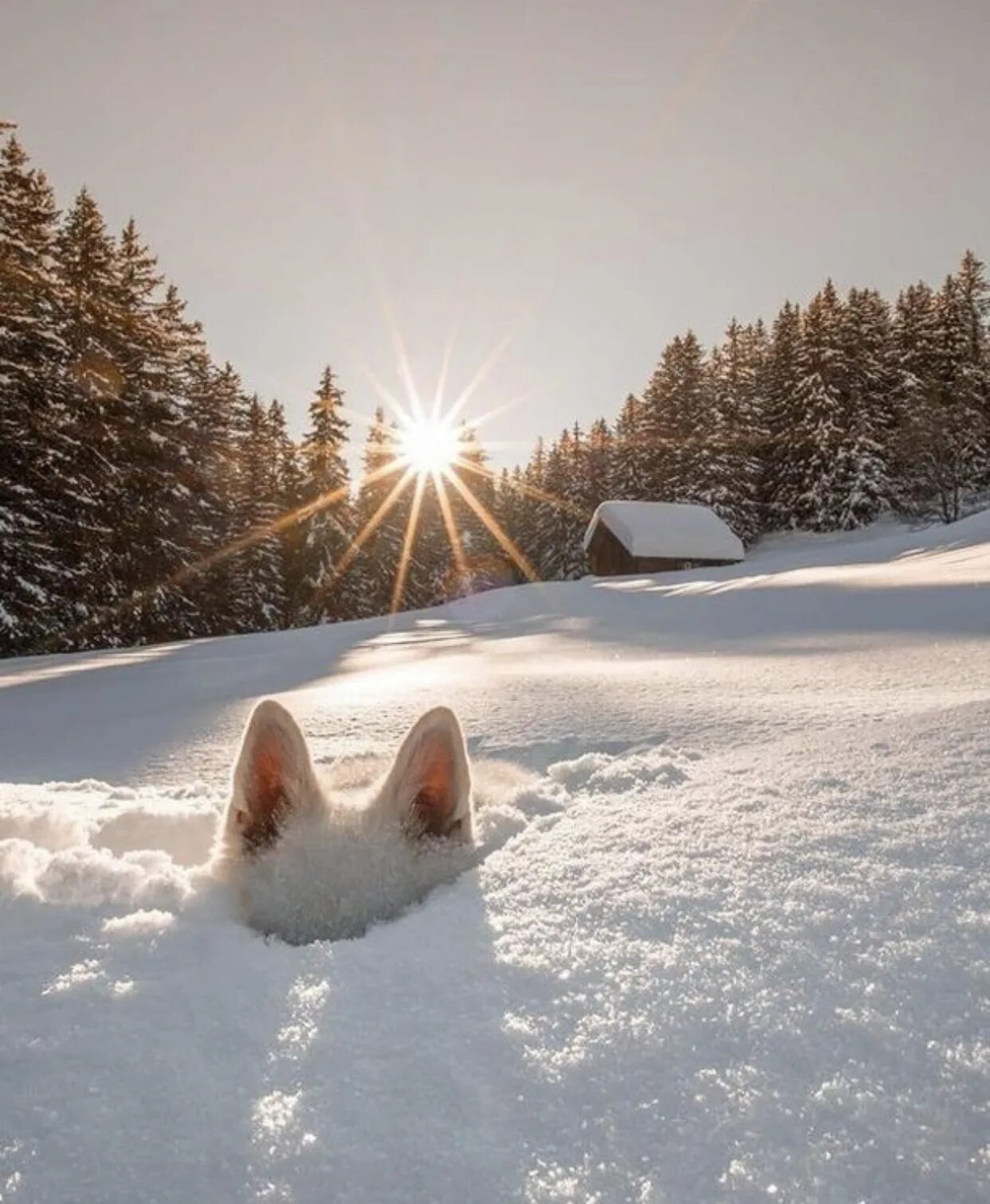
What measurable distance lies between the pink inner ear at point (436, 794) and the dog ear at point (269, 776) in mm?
288

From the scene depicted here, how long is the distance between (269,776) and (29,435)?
2153 cm

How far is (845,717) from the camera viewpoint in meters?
2.70

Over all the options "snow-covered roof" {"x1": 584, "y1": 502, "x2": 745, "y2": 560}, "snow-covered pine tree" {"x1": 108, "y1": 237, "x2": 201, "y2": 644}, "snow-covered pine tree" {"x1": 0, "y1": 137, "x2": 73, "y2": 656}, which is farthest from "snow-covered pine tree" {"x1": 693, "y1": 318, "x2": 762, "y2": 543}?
"snow-covered pine tree" {"x1": 0, "y1": 137, "x2": 73, "y2": 656}

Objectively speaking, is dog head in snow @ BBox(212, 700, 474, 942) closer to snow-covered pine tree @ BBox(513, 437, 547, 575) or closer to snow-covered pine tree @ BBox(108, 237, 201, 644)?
snow-covered pine tree @ BBox(108, 237, 201, 644)

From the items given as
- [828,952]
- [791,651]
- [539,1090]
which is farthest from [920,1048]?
[791,651]

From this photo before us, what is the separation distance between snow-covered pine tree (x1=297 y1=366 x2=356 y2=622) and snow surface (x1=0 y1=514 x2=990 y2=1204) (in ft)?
125

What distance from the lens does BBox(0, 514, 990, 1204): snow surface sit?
793 millimetres

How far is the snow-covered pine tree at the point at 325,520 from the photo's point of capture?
40.0m

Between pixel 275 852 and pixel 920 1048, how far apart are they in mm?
A: 1354

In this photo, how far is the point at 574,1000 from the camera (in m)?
1.10

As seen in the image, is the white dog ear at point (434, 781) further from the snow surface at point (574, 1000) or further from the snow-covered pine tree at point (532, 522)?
the snow-covered pine tree at point (532, 522)

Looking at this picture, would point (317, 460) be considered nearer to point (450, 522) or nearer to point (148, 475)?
point (148, 475)

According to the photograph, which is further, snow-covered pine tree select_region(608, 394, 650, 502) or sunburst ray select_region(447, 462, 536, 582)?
sunburst ray select_region(447, 462, 536, 582)

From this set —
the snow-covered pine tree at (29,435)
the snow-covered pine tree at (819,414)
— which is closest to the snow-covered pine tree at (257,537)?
the snow-covered pine tree at (29,435)
